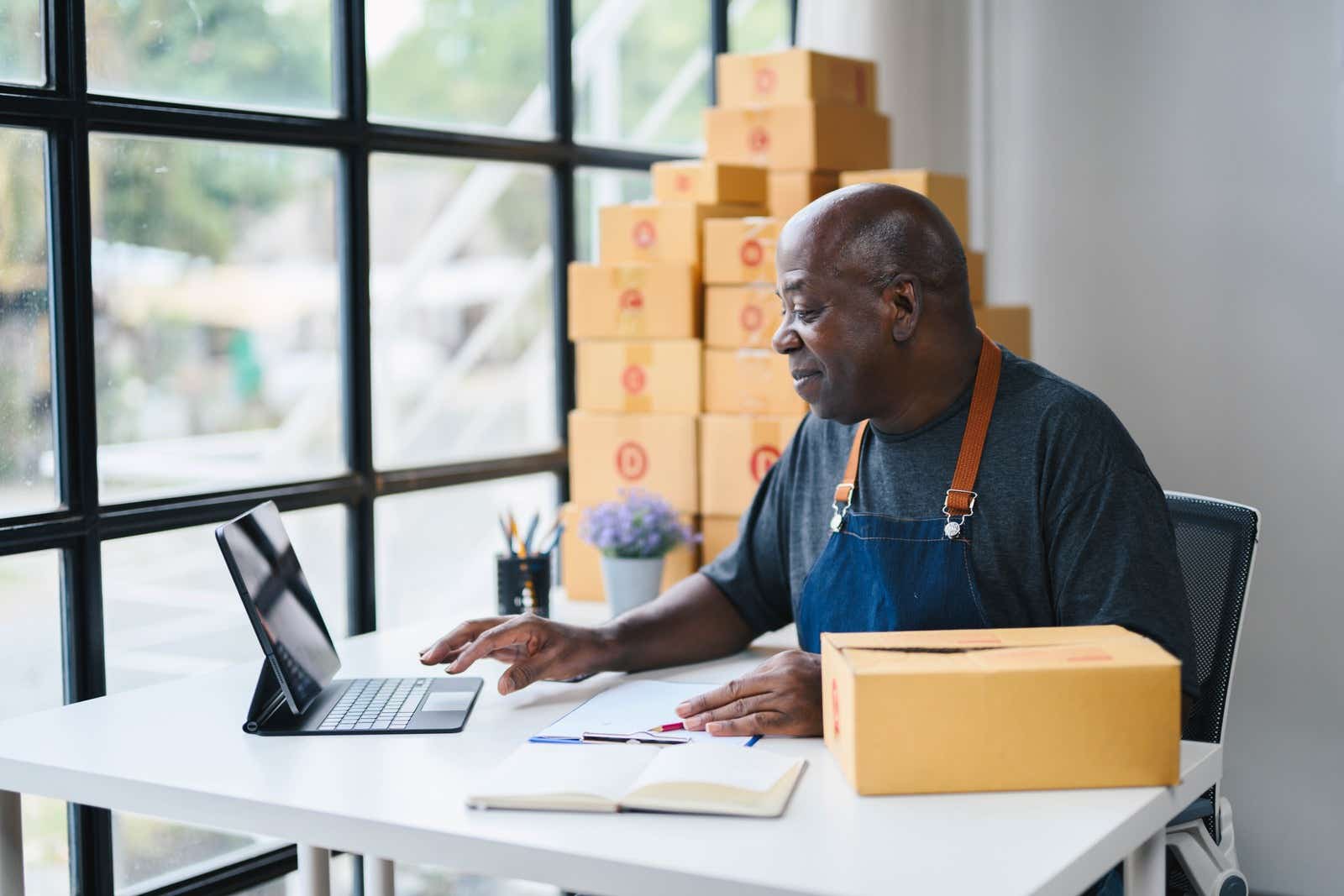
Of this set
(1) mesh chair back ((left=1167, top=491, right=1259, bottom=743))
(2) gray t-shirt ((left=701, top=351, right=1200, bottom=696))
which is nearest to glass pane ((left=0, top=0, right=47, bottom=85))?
(2) gray t-shirt ((left=701, top=351, right=1200, bottom=696))

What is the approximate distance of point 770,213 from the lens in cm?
296

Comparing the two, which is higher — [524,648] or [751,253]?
[751,253]

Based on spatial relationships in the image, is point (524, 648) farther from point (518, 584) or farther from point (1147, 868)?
point (1147, 868)

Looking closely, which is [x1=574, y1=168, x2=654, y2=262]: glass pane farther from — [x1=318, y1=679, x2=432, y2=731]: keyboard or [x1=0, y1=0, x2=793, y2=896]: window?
[x1=318, y1=679, x2=432, y2=731]: keyboard

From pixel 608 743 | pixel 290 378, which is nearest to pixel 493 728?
pixel 608 743

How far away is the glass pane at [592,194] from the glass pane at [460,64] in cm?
17

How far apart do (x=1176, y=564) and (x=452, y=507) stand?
1.69m

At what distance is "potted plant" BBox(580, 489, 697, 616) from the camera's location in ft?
8.58

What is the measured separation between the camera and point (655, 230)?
2855mm

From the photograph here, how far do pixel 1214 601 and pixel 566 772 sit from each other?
979 millimetres

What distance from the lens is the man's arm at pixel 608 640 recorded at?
1.86 meters

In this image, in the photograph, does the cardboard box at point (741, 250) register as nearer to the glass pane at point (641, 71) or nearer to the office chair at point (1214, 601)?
the glass pane at point (641, 71)

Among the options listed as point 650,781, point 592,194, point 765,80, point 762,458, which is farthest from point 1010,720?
point 592,194

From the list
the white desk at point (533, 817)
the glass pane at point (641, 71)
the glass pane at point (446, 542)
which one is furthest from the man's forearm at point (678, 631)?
the glass pane at point (641, 71)
